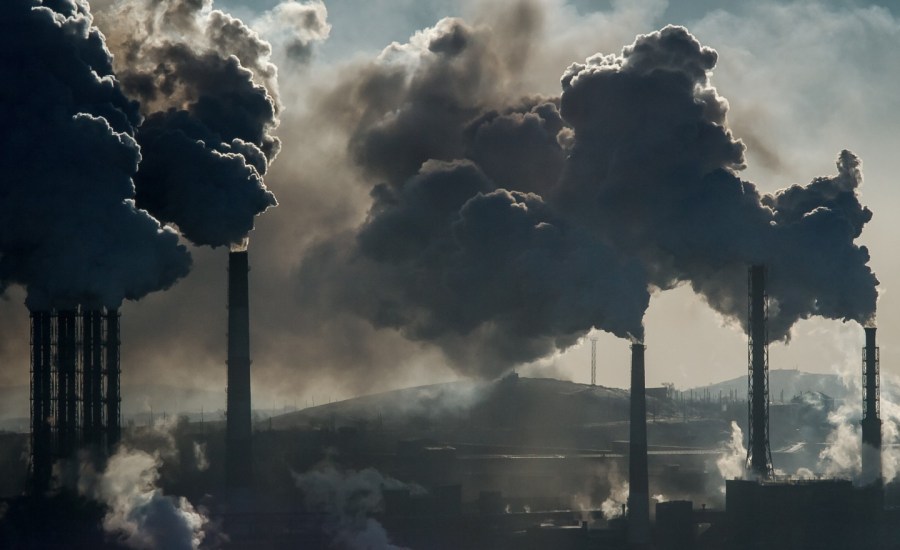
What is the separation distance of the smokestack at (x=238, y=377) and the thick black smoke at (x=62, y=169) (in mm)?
13130

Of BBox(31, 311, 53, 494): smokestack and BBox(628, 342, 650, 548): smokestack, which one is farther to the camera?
BBox(628, 342, 650, 548): smokestack

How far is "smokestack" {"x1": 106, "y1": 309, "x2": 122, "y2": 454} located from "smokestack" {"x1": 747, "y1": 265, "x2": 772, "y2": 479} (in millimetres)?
53065

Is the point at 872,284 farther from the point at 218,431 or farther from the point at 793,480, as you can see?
the point at 218,431

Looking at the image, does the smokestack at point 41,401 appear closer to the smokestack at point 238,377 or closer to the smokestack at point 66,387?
the smokestack at point 66,387

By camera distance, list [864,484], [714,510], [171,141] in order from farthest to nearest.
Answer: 1. [864,484]
2. [714,510]
3. [171,141]

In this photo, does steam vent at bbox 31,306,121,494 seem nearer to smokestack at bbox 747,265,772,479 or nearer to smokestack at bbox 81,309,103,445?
smokestack at bbox 81,309,103,445

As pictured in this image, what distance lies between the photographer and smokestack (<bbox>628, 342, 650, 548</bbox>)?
4786 inches

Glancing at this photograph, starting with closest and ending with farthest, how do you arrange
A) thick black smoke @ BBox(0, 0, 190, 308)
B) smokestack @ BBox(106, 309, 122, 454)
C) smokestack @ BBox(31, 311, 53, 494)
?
thick black smoke @ BBox(0, 0, 190, 308), smokestack @ BBox(31, 311, 53, 494), smokestack @ BBox(106, 309, 122, 454)

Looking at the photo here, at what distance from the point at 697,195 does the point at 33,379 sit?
1991 inches

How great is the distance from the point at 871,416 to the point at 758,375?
2481cm

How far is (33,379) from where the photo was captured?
105250mm

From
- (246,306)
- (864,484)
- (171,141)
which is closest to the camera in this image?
(171,141)

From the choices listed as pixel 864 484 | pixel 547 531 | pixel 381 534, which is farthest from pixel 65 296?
pixel 864 484

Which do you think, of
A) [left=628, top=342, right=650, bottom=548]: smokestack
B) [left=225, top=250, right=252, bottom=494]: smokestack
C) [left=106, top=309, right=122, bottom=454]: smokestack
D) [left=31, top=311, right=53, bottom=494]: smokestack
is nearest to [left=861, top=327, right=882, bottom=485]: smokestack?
[left=628, top=342, right=650, bottom=548]: smokestack
